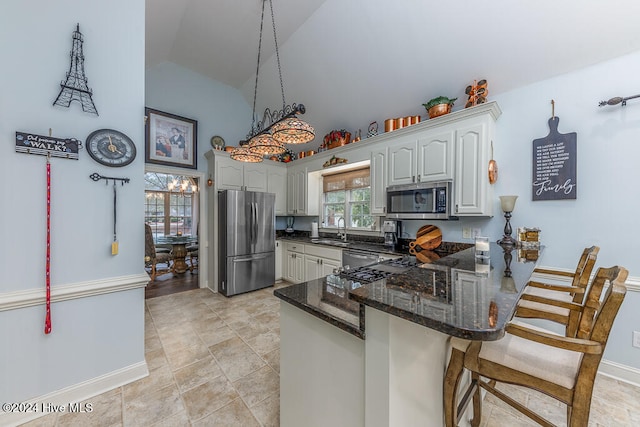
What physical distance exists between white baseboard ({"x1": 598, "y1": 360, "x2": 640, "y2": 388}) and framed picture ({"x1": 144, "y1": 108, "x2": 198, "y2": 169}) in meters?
5.55

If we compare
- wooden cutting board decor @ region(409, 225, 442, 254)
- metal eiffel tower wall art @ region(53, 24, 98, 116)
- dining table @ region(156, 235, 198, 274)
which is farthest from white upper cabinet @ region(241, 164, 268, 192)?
wooden cutting board decor @ region(409, 225, 442, 254)

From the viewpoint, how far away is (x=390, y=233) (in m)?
3.39

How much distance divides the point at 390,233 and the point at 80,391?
338 centimetres

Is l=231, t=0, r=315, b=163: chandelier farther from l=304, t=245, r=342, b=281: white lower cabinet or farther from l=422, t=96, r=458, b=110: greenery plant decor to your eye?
l=304, t=245, r=342, b=281: white lower cabinet

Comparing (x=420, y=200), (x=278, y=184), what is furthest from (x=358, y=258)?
(x=278, y=184)

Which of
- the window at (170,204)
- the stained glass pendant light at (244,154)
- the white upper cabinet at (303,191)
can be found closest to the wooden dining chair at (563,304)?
the stained glass pendant light at (244,154)

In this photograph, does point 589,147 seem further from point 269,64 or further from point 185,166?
point 185,166

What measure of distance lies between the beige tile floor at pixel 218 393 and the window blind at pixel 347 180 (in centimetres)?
254

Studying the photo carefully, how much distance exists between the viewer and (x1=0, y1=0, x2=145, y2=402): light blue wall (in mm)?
1516

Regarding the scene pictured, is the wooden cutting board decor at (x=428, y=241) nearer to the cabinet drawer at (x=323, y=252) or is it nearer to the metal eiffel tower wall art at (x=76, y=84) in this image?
the cabinet drawer at (x=323, y=252)

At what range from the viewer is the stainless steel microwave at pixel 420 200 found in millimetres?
2605

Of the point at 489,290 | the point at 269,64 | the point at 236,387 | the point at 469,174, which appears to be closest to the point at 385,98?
the point at 469,174

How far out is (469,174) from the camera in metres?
2.49

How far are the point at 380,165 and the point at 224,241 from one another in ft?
8.84
